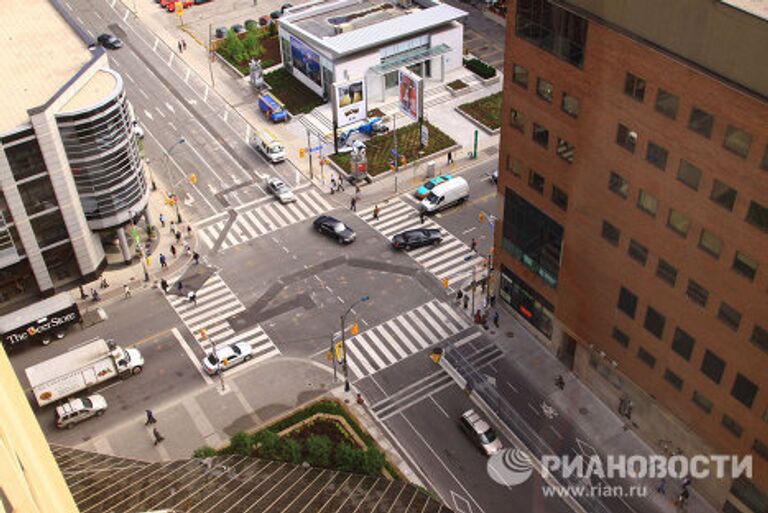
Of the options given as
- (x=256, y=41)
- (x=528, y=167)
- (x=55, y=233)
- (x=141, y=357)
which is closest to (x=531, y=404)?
(x=528, y=167)

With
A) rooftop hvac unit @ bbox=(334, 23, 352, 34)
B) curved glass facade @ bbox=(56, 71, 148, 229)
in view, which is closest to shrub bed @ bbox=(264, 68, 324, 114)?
rooftop hvac unit @ bbox=(334, 23, 352, 34)

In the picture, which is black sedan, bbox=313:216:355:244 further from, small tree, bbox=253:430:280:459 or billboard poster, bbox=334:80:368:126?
small tree, bbox=253:430:280:459

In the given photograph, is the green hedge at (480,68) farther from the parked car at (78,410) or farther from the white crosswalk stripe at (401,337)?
the parked car at (78,410)

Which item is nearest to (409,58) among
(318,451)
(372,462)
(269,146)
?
(269,146)

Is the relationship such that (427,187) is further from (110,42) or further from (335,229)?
(110,42)

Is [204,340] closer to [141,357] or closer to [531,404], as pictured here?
[141,357]

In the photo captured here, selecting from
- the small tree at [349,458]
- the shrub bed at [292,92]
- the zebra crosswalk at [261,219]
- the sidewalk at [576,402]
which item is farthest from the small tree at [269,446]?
the shrub bed at [292,92]
